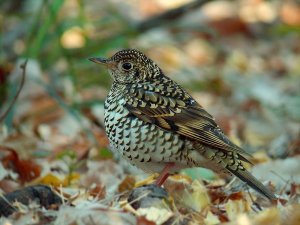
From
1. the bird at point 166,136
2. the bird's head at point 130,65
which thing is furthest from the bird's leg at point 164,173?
the bird's head at point 130,65

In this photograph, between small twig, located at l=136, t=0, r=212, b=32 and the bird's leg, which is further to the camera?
small twig, located at l=136, t=0, r=212, b=32

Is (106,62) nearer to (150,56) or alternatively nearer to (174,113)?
(174,113)

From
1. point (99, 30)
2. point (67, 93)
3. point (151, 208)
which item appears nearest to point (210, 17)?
point (99, 30)

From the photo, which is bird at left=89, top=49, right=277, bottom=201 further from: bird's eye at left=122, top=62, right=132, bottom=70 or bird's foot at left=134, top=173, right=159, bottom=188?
bird's foot at left=134, top=173, right=159, bottom=188

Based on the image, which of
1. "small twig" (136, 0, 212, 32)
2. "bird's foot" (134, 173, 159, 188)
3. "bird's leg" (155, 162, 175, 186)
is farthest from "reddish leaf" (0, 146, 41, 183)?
"small twig" (136, 0, 212, 32)

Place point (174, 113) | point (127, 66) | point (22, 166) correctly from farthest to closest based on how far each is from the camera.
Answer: point (22, 166) → point (127, 66) → point (174, 113)

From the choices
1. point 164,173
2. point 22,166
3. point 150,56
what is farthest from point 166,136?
point 150,56

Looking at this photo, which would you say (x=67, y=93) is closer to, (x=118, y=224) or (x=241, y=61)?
(x=241, y=61)
